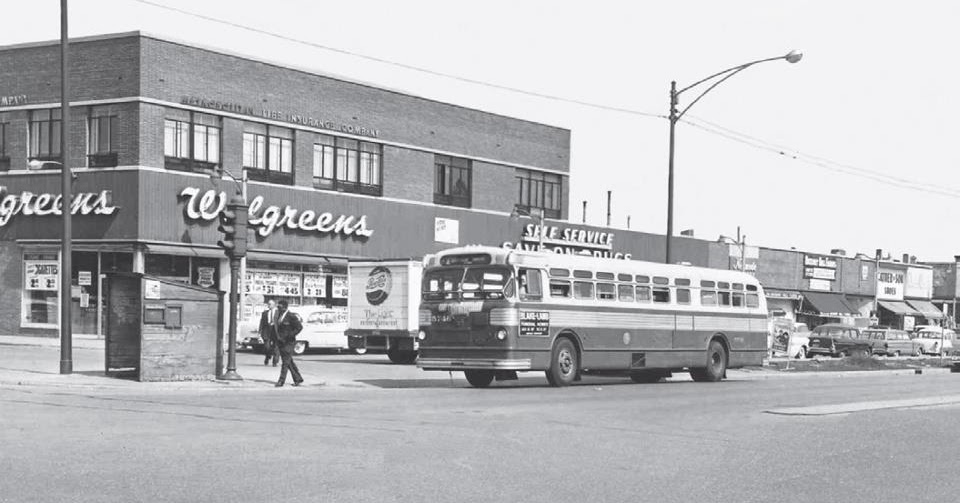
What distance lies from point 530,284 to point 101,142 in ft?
71.3

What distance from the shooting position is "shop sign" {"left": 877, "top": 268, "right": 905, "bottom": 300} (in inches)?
3167

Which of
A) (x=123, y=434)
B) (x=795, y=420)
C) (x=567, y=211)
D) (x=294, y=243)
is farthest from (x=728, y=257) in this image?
(x=123, y=434)

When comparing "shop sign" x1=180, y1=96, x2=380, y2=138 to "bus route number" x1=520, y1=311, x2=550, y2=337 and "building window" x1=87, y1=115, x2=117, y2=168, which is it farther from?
"bus route number" x1=520, y1=311, x2=550, y2=337

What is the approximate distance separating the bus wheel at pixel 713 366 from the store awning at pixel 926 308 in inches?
2331

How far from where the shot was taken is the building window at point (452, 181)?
50.1 m

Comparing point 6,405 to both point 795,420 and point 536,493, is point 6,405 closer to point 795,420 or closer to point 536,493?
point 536,493

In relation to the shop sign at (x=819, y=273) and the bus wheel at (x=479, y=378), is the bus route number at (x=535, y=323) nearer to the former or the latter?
the bus wheel at (x=479, y=378)

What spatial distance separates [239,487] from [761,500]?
4.33 metres

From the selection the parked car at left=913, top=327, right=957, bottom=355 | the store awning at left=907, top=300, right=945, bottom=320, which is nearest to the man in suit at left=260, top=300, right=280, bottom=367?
the parked car at left=913, top=327, right=957, bottom=355

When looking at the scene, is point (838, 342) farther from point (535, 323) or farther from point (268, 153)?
point (535, 323)

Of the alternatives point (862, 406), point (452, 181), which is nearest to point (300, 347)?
point (452, 181)

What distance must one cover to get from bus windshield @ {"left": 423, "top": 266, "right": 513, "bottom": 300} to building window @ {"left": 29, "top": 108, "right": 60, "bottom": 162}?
21751 mm

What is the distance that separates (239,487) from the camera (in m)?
9.18

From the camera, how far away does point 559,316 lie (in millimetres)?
23656
